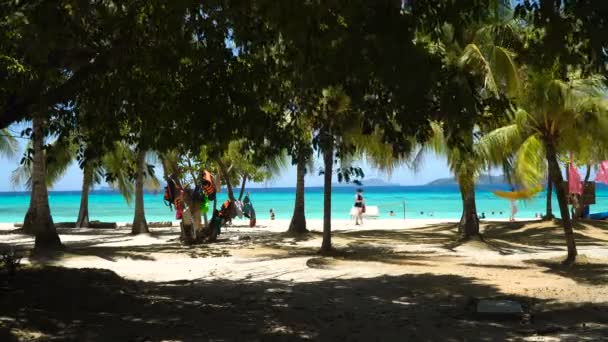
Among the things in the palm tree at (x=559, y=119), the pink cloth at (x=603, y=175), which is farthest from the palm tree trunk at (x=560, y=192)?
the pink cloth at (x=603, y=175)

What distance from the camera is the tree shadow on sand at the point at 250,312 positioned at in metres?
6.45

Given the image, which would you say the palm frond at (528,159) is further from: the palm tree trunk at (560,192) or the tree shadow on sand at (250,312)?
the tree shadow on sand at (250,312)

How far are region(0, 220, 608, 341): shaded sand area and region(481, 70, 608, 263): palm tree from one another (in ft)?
6.57

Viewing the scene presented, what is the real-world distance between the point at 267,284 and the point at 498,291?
359 cm

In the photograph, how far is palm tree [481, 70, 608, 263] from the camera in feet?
38.8

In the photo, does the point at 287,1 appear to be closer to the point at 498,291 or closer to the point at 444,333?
the point at 444,333

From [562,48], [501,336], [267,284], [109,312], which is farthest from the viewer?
[267,284]

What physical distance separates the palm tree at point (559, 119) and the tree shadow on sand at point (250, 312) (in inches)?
160

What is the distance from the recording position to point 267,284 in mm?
10180

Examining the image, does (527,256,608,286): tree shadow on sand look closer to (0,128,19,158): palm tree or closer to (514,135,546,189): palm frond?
(514,135,546,189): palm frond

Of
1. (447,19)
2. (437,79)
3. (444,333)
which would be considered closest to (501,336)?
(444,333)

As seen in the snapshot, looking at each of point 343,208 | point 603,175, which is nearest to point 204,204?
point 603,175

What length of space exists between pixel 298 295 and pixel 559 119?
688 cm

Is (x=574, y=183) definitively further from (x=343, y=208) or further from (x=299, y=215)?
(x=343, y=208)
